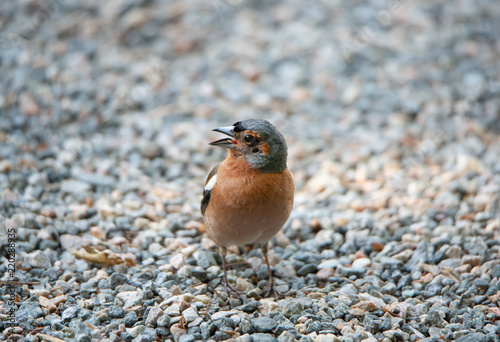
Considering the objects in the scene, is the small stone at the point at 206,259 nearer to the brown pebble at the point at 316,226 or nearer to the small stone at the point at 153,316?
the small stone at the point at 153,316

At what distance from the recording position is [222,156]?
659cm

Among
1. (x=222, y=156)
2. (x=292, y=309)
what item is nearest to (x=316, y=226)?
(x=292, y=309)

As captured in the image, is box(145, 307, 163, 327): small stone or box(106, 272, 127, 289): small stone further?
box(106, 272, 127, 289): small stone

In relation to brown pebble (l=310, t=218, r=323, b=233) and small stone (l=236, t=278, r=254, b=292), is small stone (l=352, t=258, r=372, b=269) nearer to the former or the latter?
brown pebble (l=310, t=218, r=323, b=233)

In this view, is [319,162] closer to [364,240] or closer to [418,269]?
[364,240]

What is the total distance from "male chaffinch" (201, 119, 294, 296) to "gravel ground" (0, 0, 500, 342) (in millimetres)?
507

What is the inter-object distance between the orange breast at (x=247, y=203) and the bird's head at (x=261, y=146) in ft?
0.17

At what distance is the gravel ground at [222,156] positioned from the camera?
12.9 ft

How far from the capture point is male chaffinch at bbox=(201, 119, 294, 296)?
416 cm

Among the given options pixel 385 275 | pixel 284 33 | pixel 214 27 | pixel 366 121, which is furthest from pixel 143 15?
pixel 385 275

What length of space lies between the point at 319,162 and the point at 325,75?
1.84 metres

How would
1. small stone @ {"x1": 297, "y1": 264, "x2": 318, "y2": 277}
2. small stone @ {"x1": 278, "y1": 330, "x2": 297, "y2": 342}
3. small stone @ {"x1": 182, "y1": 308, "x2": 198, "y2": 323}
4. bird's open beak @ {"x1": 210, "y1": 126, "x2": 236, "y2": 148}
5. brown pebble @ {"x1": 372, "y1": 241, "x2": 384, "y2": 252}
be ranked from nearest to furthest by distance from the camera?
1. small stone @ {"x1": 278, "y1": 330, "x2": 297, "y2": 342}
2. small stone @ {"x1": 182, "y1": 308, "x2": 198, "y2": 323}
3. bird's open beak @ {"x1": 210, "y1": 126, "x2": 236, "y2": 148}
4. small stone @ {"x1": 297, "y1": 264, "x2": 318, "y2": 277}
5. brown pebble @ {"x1": 372, "y1": 241, "x2": 384, "y2": 252}

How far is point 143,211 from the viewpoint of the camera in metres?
5.38

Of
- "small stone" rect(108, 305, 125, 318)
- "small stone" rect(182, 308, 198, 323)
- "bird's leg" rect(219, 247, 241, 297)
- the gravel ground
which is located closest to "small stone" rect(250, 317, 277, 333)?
the gravel ground
